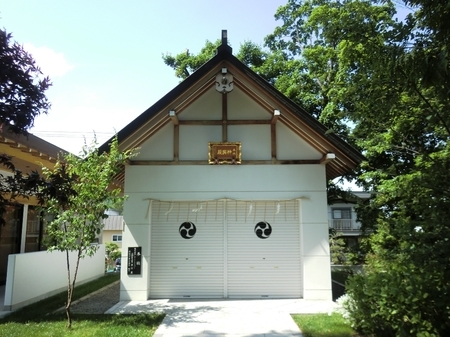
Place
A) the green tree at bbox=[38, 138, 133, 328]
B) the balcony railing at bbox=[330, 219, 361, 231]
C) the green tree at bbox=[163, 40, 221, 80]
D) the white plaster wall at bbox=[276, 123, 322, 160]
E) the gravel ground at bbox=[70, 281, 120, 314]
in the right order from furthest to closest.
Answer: the balcony railing at bbox=[330, 219, 361, 231] → the green tree at bbox=[163, 40, 221, 80] → the white plaster wall at bbox=[276, 123, 322, 160] → the gravel ground at bbox=[70, 281, 120, 314] → the green tree at bbox=[38, 138, 133, 328]

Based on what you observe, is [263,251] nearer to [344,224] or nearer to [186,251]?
[186,251]

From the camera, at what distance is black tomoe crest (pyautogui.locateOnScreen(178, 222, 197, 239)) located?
9586 millimetres

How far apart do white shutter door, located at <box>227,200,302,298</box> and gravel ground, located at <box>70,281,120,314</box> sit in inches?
119

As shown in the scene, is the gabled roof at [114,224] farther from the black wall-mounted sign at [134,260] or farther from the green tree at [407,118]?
the green tree at [407,118]

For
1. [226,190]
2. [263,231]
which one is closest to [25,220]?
[226,190]

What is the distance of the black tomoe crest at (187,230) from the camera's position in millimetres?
9586

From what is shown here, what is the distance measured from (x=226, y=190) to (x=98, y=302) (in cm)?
421

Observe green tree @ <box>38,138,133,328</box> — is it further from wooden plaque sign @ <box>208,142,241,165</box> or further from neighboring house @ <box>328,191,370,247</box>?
neighboring house @ <box>328,191,370,247</box>

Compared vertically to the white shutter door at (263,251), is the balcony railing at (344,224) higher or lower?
higher

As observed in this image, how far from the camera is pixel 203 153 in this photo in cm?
962

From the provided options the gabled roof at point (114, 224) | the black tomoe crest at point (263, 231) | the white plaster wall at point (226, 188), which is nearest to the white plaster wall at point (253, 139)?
the white plaster wall at point (226, 188)

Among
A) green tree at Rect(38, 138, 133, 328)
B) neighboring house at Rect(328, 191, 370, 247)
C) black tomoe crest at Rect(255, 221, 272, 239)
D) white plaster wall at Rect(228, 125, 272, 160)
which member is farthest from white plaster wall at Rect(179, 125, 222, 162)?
neighboring house at Rect(328, 191, 370, 247)

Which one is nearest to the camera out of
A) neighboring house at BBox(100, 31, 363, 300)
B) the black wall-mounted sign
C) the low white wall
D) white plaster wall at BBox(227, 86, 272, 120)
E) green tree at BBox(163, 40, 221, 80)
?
the low white wall

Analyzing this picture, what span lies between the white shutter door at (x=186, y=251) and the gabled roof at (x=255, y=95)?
2044mm
